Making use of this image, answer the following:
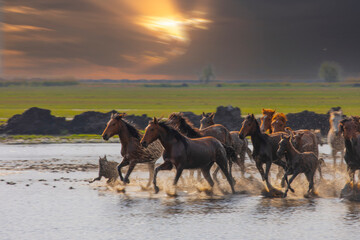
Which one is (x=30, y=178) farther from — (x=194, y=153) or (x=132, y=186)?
(x=194, y=153)

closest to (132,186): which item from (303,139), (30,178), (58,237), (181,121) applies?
(181,121)

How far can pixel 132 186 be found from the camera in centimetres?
1586

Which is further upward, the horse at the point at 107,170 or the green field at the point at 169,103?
the green field at the point at 169,103

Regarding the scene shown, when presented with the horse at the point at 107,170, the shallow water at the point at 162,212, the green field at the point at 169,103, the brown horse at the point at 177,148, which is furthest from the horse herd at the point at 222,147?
the green field at the point at 169,103

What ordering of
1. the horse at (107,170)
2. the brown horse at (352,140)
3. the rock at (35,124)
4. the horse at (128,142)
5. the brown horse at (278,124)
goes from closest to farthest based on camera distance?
the brown horse at (352,140)
the horse at (128,142)
the horse at (107,170)
the brown horse at (278,124)
the rock at (35,124)

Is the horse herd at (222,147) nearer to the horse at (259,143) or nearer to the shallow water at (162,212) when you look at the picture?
the horse at (259,143)

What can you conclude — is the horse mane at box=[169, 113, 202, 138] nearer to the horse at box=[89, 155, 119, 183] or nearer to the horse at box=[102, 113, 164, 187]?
the horse at box=[102, 113, 164, 187]

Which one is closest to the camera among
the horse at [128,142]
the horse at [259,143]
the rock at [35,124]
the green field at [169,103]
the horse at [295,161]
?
the horse at [295,161]

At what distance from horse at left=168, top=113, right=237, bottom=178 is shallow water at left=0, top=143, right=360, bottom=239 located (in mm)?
1042

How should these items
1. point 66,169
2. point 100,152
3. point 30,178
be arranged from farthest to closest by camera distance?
point 100,152 < point 66,169 < point 30,178

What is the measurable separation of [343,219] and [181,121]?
5751 mm

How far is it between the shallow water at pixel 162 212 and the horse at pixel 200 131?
1.04 metres

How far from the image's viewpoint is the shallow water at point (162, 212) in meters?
10.3

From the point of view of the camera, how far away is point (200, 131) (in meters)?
16.4
